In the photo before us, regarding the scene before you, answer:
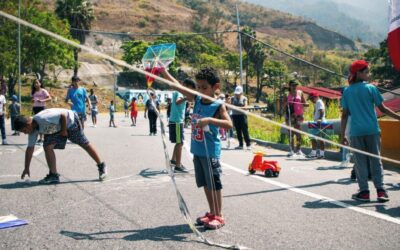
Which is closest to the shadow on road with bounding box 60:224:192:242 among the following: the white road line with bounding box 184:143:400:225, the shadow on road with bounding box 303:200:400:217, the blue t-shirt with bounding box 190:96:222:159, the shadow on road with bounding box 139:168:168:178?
the blue t-shirt with bounding box 190:96:222:159

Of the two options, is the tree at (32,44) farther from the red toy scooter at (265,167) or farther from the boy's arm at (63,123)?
the red toy scooter at (265,167)

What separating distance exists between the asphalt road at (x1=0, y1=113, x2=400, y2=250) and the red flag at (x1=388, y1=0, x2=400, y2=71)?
183 centimetres

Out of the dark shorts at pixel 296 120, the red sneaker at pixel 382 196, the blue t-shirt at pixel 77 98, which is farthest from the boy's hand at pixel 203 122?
the blue t-shirt at pixel 77 98

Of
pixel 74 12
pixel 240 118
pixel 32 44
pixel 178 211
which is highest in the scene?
pixel 74 12

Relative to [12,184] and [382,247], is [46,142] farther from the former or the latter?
[382,247]

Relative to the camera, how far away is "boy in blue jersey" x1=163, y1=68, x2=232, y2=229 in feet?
15.9

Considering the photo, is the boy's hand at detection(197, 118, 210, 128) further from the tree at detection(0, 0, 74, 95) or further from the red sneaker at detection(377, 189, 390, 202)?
the tree at detection(0, 0, 74, 95)

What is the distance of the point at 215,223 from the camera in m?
4.77

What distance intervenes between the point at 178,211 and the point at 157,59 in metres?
1.99

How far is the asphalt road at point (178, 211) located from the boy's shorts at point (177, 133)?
65 centimetres

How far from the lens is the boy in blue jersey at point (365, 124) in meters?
6.13

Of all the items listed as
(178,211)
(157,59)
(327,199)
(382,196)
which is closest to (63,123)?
(157,59)

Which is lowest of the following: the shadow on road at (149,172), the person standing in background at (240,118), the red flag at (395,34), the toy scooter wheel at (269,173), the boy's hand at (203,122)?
the shadow on road at (149,172)

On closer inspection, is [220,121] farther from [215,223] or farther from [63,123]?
[63,123]
